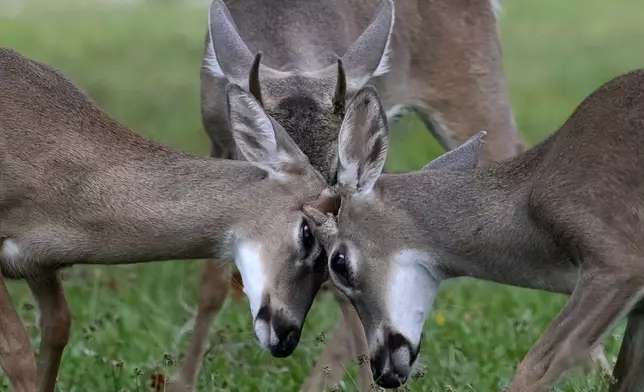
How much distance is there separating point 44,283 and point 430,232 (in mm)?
1772

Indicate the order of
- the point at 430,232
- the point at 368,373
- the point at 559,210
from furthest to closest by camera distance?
the point at 368,373 → the point at 430,232 → the point at 559,210

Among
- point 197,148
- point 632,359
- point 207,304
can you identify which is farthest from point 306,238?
point 197,148

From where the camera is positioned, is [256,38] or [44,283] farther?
[256,38]

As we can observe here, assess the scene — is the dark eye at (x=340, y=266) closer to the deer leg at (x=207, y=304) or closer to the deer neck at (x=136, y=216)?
the deer neck at (x=136, y=216)

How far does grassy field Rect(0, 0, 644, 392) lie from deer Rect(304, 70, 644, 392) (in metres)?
0.41

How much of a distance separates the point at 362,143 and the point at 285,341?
2.86ft

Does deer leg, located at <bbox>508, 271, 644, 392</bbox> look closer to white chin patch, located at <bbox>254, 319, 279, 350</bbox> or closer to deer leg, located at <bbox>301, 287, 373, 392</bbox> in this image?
white chin patch, located at <bbox>254, 319, 279, 350</bbox>

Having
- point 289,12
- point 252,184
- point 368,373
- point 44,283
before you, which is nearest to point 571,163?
point 252,184

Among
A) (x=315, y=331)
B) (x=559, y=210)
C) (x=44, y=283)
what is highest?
(x=559, y=210)

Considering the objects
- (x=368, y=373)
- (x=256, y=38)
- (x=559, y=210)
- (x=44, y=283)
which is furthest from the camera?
(x=256, y=38)

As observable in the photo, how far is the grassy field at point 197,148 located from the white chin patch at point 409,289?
316 mm

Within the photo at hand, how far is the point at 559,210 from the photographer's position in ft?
21.1

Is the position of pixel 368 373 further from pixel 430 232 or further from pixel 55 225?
pixel 55 225

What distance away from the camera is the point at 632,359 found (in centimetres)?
671
